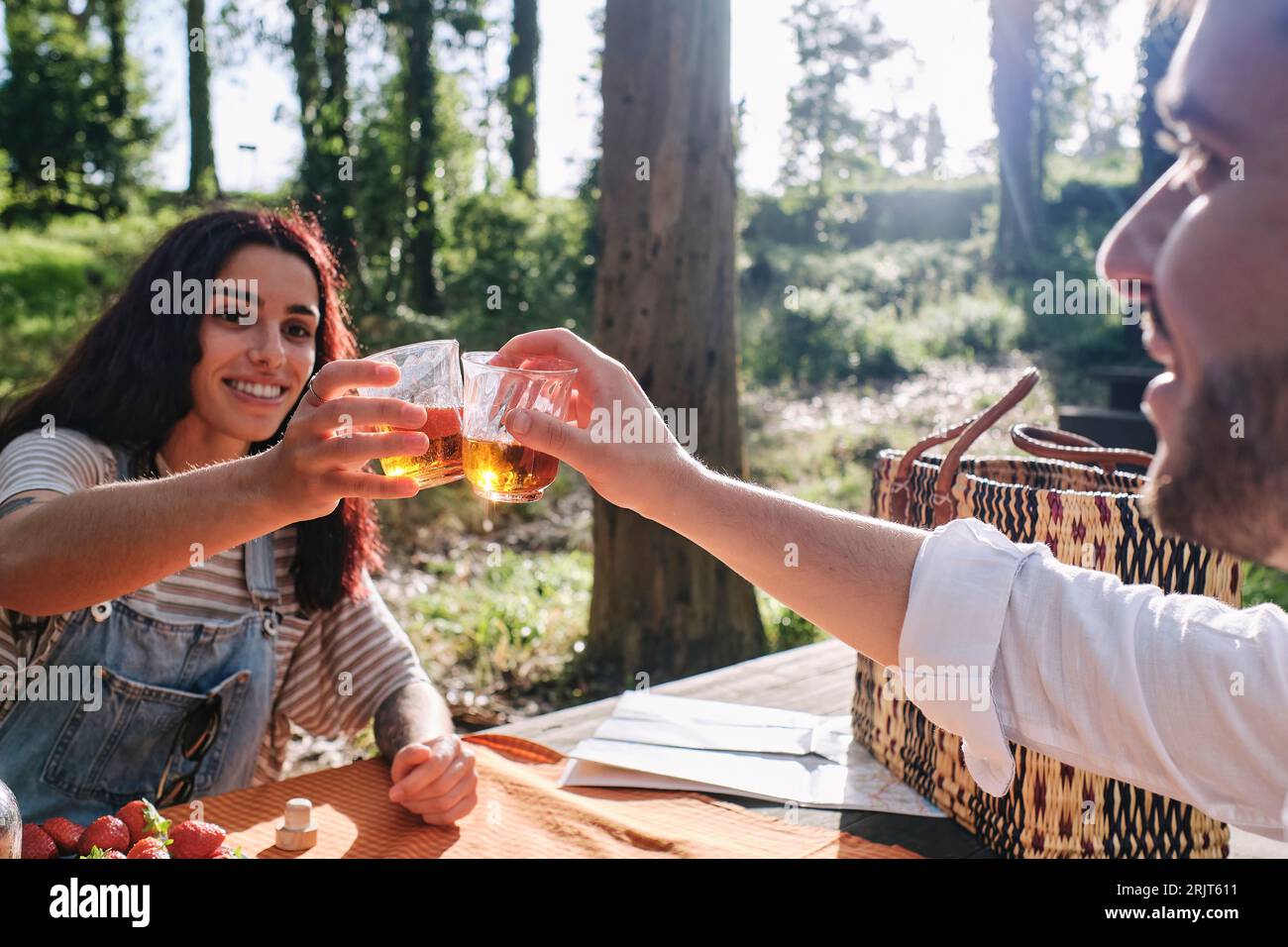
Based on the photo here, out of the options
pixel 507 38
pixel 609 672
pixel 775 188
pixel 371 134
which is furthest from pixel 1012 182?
pixel 609 672

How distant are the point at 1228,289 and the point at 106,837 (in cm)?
149

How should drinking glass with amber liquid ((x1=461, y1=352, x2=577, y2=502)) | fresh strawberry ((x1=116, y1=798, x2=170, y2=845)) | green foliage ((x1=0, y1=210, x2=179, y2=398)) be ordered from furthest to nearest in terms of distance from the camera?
green foliage ((x1=0, y1=210, x2=179, y2=398)) < drinking glass with amber liquid ((x1=461, y1=352, x2=577, y2=502)) < fresh strawberry ((x1=116, y1=798, x2=170, y2=845))

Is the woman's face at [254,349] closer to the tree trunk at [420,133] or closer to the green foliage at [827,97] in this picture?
the tree trunk at [420,133]

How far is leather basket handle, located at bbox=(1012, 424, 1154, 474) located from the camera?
2.04 m

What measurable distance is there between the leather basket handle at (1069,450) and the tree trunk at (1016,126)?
17.2 meters

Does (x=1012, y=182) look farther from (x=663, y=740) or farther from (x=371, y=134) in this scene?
(x=663, y=740)

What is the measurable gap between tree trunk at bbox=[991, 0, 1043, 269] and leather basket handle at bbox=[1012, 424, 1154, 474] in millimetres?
17197

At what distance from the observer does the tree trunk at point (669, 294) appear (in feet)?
15.2

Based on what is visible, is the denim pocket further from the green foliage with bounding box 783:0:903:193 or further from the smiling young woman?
the green foliage with bounding box 783:0:903:193

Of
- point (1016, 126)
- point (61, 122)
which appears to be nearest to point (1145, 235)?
point (1016, 126)

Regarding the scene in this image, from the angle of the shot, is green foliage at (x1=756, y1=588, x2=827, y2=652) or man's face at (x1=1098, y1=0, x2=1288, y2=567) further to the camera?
green foliage at (x1=756, y1=588, x2=827, y2=652)

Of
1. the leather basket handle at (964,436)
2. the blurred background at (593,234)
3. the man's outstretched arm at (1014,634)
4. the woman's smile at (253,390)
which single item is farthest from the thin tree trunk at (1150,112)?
the man's outstretched arm at (1014,634)

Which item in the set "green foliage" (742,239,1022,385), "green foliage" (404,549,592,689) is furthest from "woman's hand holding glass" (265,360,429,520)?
"green foliage" (742,239,1022,385)

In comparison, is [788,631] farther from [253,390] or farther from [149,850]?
[149,850]
